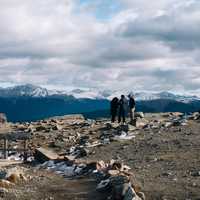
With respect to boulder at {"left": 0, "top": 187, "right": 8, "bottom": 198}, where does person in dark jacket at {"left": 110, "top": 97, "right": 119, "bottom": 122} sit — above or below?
above

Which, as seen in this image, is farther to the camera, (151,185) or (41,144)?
(41,144)

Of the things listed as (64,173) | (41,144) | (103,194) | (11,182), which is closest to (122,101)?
A: (41,144)

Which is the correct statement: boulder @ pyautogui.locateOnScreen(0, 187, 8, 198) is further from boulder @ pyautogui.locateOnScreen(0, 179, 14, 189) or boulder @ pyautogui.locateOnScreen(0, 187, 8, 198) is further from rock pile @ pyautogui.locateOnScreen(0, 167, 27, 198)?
boulder @ pyautogui.locateOnScreen(0, 179, 14, 189)

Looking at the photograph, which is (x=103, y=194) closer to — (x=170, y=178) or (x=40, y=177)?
(x=170, y=178)


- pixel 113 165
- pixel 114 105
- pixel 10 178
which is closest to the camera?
pixel 10 178

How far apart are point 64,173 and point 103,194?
880cm

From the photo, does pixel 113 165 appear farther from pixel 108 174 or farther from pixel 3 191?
pixel 3 191

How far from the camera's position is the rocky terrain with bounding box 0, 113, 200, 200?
23750mm

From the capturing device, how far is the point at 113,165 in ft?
97.2

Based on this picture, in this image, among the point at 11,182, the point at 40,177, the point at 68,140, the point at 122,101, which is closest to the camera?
the point at 11,182

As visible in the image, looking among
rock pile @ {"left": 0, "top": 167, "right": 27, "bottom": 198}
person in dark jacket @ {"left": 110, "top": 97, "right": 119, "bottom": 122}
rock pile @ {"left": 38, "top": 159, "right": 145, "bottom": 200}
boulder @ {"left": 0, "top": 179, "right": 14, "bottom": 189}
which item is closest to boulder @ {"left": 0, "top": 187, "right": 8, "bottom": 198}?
rock pile @ {"left": 0, "top": 167, "right": 27, "bottom": 198}

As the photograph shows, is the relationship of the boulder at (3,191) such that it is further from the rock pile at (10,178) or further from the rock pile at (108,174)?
the rock pile at (108,174)

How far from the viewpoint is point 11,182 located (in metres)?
27.8

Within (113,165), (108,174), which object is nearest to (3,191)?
(108,174)
